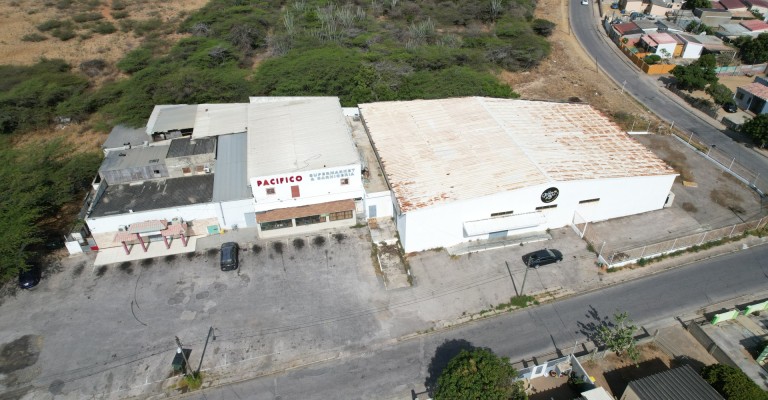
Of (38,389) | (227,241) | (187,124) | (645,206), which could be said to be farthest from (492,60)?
(38,389)

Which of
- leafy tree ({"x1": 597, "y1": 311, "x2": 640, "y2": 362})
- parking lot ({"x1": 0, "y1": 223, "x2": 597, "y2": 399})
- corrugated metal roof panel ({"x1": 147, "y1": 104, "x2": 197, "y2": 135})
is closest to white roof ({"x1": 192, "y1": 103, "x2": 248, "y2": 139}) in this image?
corrugated metal roof panel ({"x1": 147, "y1": 104, "x2": 197, "y2": 135})

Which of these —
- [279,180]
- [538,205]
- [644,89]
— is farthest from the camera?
[644,89]

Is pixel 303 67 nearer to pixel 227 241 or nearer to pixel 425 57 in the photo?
pixel 425 57

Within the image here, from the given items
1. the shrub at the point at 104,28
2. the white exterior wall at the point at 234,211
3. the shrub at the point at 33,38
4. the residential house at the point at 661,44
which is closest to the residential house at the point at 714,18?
the residential house at the point at 661,44

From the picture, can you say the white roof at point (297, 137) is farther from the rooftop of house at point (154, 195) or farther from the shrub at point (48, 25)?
the shrub at point (48, 25)

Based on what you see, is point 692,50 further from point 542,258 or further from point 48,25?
point 48,25

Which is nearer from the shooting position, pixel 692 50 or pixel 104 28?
pixel 692 50

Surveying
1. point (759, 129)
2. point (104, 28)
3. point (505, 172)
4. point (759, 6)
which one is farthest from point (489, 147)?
point (759, 6)
